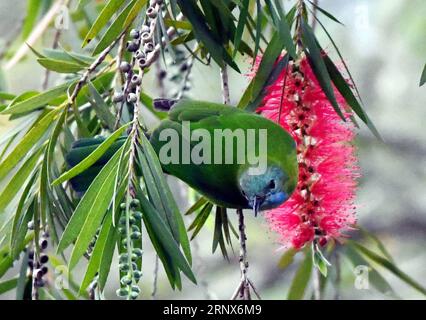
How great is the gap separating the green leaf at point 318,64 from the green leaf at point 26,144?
0.46m

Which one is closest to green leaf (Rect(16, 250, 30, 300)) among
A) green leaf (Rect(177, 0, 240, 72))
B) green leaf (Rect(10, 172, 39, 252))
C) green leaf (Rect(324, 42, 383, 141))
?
green leaf (Rect(10, 172, 39, 252))

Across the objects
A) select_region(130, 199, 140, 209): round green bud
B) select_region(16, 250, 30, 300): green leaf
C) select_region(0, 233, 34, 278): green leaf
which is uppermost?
select_region(130, 199, 140, 209): round green bud

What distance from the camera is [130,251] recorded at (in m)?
1.22

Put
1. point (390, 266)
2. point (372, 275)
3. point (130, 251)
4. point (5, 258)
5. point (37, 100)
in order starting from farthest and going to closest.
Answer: point (372, 275)
point (390, 266)
point (5, 258)
point (37, 100)
point (130, 251)

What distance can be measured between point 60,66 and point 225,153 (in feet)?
1.13

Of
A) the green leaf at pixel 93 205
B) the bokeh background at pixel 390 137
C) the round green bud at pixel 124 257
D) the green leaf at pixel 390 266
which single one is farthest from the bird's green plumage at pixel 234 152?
the bokeh background at pixel 390 137

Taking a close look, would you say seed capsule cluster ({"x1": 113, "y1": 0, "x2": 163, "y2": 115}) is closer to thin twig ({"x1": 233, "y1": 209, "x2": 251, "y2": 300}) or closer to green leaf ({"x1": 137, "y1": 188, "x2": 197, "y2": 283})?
green leaf ({"x1": 137, "y1": 188, "x2": 197, "y2": 283})

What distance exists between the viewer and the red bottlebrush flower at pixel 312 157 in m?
1.56

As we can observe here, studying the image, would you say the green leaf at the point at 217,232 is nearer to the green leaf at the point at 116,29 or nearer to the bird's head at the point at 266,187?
the bird's head at the point at 266,187

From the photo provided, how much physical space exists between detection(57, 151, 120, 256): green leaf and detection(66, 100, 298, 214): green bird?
0.16 metres

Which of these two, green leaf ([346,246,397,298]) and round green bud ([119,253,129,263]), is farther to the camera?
green leaf ([346,246,397,298])

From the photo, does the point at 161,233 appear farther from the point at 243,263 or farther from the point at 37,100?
the point at 37,100

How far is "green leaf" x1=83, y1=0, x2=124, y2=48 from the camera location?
145 cm

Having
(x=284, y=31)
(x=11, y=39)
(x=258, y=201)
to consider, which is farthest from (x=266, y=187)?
(x=11, y=39)
